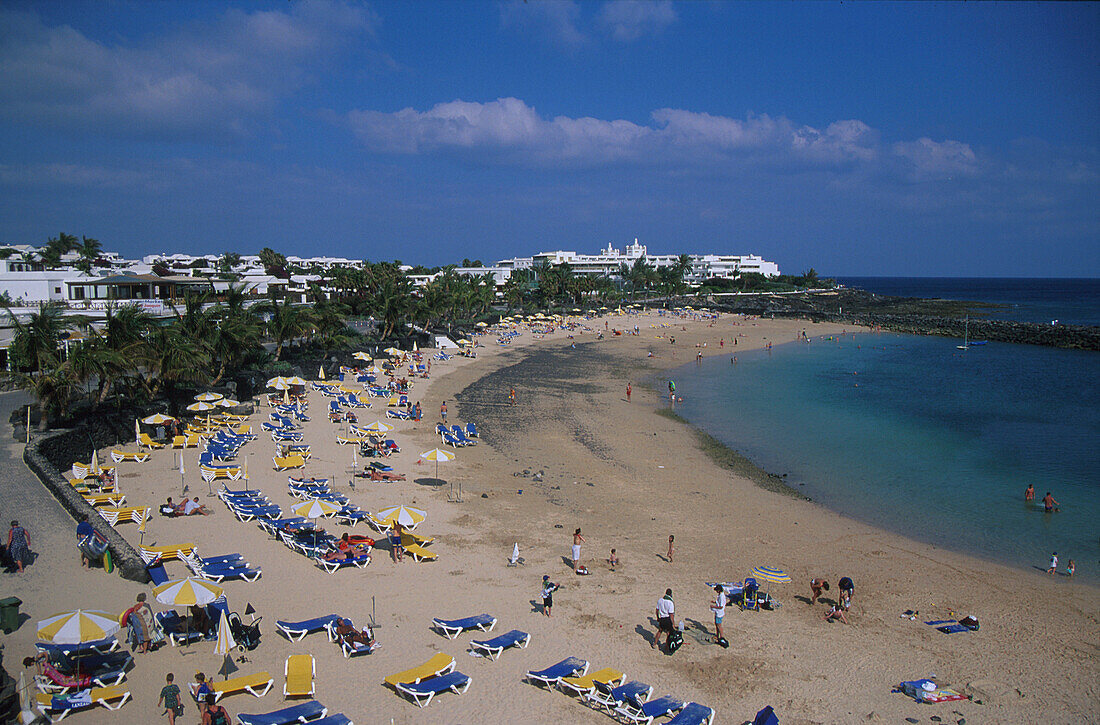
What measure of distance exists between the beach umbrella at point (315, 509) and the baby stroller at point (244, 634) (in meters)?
3.66

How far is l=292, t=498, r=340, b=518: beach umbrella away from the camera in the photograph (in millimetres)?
12898

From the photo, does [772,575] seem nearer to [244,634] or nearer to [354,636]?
[354,636]

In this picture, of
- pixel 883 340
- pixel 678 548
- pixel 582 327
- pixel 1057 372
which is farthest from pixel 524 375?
pixel 883 340

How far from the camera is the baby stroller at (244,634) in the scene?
9086 millimetres

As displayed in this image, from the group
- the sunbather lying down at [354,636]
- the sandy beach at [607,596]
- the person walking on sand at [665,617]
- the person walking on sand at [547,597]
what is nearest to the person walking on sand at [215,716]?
the sandy beach at [607,596]

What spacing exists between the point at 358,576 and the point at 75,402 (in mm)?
13543

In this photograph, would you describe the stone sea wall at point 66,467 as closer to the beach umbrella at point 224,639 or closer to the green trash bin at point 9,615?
the green trash bin at point 9,615

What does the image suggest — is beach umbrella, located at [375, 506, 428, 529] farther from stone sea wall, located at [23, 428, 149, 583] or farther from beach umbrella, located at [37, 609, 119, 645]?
beach umbrella, located at [37, 609, 119, 645]

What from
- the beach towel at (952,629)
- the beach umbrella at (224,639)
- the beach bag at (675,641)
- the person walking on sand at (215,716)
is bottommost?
the beach towel at (952,629)

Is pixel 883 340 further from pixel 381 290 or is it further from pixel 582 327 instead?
pixel 381 290

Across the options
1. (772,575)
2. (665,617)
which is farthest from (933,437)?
(665,617)

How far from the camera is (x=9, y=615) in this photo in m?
8.88

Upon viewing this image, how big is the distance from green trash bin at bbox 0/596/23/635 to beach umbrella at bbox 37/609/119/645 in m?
1.12

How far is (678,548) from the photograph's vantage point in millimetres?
14414
